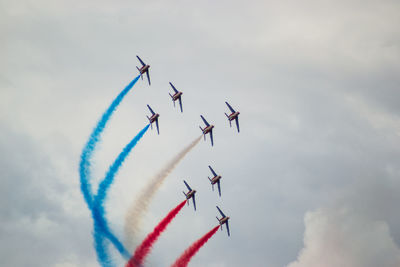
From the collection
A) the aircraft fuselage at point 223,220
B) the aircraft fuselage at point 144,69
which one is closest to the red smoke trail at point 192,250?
the aircraft fuselage at point 223,220

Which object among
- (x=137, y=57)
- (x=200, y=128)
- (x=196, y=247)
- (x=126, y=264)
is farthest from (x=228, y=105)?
(x=126, y=264)

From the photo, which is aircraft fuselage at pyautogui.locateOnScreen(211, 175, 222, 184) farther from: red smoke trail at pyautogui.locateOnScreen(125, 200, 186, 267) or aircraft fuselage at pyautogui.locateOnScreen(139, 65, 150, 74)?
aircraft fuselage at pyautogui.locateOnScreen(139, 65, 150, 74)

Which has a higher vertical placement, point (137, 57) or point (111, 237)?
point (137, 57)

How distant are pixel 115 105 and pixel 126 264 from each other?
35.2 metres

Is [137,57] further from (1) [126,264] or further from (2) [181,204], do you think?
(1) [126,264]

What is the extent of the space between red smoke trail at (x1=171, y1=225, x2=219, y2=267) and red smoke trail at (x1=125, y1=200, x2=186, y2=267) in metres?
6.70

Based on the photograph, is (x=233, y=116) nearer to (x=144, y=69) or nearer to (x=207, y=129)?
(x=207, y=129)

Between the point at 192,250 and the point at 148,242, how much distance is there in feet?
35.2

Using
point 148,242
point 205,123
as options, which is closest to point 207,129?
point 205,123

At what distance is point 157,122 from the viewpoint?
146 m

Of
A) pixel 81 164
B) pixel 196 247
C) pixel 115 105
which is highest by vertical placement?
pixel 115 105

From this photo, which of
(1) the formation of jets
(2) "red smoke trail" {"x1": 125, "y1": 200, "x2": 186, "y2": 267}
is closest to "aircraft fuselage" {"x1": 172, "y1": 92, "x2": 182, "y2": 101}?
(1) the formation of jets

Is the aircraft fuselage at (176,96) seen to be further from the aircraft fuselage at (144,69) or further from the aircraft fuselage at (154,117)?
the aircraft fuselage at (144,69)

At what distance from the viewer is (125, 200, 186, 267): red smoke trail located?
134 m
